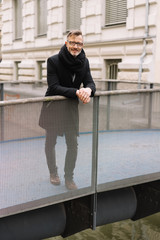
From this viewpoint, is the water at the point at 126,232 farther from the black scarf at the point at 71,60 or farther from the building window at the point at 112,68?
the building window at the point at 112,68

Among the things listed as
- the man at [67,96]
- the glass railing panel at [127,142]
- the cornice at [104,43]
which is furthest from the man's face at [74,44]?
the cornice at [104,43]

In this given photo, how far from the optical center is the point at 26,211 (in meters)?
3.21

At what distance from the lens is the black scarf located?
323 centimetres

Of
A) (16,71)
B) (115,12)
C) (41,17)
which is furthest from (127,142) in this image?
(16,71)

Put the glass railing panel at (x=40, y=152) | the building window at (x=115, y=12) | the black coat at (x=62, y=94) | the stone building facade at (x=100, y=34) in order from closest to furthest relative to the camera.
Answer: the glass railing panel at (x=40, y=152), the black coat at (x=62, y=94), the stone building facade at (x=100, y=34), the building window at (x=115, y=12)

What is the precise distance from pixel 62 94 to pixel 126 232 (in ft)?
11.9

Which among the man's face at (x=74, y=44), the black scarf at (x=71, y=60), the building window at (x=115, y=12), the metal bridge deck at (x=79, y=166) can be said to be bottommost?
the metal bridge deck at (x=79, y=166)

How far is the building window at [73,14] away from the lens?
13.0m

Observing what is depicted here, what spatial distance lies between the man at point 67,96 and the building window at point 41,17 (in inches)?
494

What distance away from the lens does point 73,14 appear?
13.2 m

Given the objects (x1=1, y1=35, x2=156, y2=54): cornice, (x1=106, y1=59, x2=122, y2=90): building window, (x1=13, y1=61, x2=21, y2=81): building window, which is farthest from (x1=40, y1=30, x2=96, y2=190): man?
(x1=13, y1=61, x2=21, y2=81): building window

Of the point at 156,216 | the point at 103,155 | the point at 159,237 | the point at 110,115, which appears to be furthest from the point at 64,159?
the point at 156,216

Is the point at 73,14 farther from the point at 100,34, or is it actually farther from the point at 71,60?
the point at 71,60

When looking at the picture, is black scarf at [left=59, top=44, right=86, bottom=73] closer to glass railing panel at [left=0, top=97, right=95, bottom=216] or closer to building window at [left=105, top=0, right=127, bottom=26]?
glass railing panel at [left=0, top=97, right=95, bottom=216]
